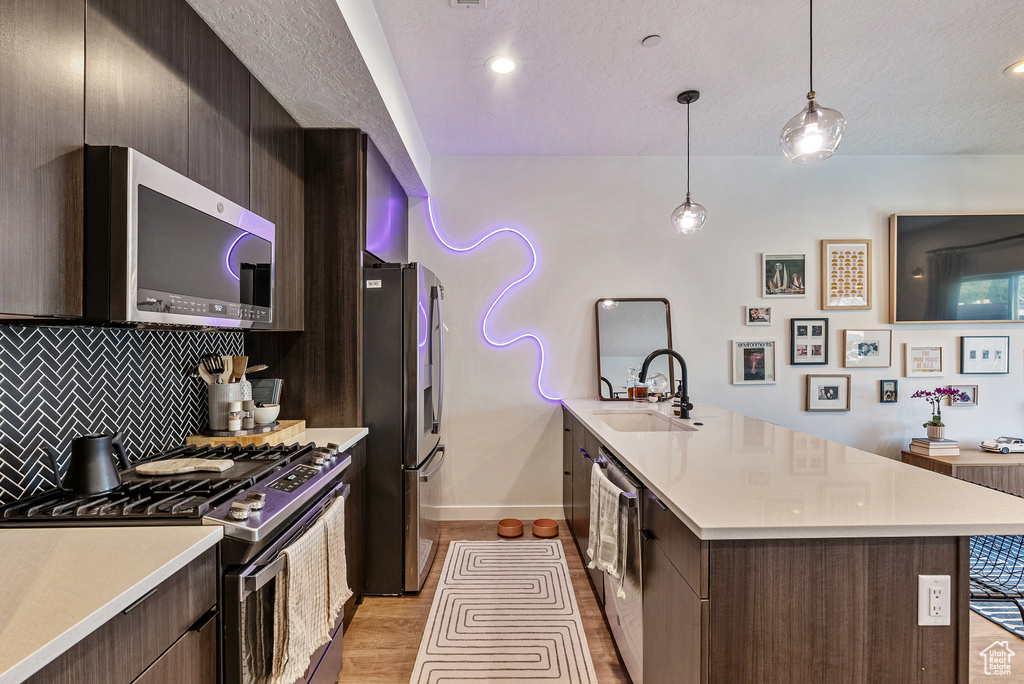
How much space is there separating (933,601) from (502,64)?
2.55 meters

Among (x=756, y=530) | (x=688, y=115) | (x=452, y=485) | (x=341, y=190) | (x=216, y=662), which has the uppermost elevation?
(x=688, y=115)

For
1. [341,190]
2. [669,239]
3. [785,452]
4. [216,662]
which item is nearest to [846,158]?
[669,239]

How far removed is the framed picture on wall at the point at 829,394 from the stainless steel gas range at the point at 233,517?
3553 millimetres

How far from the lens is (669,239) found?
3.64 metres

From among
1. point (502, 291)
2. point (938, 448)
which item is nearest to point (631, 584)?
point (502, 291)

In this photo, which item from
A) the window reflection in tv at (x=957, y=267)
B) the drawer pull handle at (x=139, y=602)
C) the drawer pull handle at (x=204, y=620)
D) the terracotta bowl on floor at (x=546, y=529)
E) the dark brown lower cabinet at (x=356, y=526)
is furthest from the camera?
the window reflection in tv at (x=957, y=267)

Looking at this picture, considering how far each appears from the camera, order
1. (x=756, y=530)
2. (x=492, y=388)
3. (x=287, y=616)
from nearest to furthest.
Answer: (x=756, y=530) < (x=287, y=616) < (x=492, y=388)

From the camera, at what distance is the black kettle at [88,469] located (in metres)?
1.30

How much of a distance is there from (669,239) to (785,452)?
7.14 feet

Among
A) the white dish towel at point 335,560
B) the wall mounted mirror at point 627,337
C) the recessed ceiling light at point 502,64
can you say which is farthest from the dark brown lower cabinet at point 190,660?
the wall mounted mirror at point 627,337

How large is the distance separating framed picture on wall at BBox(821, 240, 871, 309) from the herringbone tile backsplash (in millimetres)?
4031

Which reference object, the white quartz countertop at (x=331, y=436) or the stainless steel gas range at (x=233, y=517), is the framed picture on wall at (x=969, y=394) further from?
the stainless steel gas range at (x=233, y=517)

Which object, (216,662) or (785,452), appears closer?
(216,662)

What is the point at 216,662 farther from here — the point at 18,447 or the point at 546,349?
the point at 546,349
